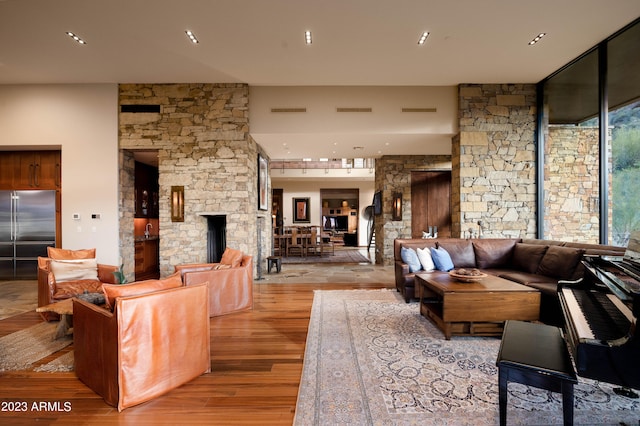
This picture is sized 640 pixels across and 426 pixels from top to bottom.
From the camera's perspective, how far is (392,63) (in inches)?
201

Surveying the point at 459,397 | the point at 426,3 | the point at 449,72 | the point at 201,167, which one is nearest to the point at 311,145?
the point at 201,167

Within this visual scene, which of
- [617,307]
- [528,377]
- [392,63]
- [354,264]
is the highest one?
[392,63]

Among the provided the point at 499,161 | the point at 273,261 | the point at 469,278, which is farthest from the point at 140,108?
the point at 499,161

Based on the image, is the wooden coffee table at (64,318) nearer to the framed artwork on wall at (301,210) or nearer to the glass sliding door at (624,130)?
the glass sliding door at (624,130)

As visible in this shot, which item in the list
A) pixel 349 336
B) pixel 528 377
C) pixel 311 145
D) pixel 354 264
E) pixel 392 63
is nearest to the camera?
pixel 528 377

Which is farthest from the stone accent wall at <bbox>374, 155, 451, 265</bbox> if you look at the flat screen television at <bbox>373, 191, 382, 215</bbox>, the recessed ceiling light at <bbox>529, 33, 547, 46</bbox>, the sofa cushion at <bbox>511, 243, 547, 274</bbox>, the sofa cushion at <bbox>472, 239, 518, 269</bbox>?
the recessed ceiling light at <bbox>529, 33, 547, 46</bbox>

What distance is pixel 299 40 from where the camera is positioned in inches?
173

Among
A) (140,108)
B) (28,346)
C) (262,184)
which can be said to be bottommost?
(28,346)

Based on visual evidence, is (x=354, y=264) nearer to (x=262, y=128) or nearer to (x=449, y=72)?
(x=262, y=128)

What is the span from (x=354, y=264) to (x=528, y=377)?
267 inches

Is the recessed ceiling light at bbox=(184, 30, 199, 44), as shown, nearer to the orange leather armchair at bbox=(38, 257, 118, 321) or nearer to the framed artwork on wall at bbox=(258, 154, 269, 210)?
the framed artwork on wall at bbox=(258, 154, 269, 210)

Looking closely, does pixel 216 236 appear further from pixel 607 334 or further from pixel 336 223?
pixel 336 223

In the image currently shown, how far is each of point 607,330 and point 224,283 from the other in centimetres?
361

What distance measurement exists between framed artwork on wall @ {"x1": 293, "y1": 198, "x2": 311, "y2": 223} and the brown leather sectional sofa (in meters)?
9.42
